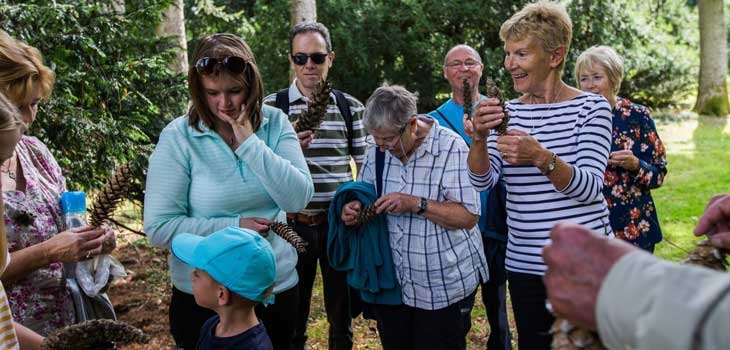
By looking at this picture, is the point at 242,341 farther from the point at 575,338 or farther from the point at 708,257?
the point at 708,257

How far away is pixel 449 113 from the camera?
16.4 feet

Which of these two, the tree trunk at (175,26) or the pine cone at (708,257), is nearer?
the pine cone at (708,257)

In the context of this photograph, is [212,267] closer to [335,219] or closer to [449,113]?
[335,219]

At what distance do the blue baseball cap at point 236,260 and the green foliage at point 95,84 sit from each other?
247 cm

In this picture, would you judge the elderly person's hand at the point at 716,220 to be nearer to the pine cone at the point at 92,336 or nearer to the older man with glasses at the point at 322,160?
the pine cone at the point at 92,336

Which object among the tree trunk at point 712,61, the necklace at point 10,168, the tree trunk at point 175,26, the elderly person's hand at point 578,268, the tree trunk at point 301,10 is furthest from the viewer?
the tree trunk at point 712,61

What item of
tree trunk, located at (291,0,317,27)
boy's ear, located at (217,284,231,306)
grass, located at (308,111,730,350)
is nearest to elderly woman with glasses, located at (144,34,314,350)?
boy's ear, located at (217,284,231,306)

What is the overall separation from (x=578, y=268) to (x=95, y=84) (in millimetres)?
4652

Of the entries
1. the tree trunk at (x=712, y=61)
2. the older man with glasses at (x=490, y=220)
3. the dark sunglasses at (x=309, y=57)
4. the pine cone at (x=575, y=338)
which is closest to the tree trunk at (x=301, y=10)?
the older man with glasses at (x=490, y=220)

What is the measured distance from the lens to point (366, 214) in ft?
12.6

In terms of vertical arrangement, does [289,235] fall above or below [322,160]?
below

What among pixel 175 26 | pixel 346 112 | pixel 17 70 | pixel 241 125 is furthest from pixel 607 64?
pixel 175 26

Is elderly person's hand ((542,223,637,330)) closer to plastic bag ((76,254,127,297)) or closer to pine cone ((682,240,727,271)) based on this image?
pine cone ((682,240,727,271))

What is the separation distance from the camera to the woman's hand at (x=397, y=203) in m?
3.73
